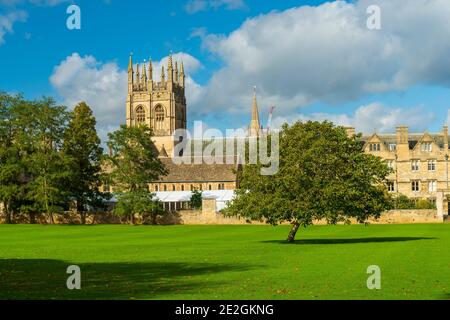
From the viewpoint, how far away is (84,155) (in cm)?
9044

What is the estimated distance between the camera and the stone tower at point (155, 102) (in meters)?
160

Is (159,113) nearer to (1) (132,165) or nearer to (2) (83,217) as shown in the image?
(2) (83,217)

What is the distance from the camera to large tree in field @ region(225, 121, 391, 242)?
4166cm

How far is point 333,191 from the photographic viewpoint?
135 ft

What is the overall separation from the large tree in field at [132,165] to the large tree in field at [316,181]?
41387mm

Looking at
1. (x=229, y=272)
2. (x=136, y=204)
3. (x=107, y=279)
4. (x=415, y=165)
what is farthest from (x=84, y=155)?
(x=107, y=279)

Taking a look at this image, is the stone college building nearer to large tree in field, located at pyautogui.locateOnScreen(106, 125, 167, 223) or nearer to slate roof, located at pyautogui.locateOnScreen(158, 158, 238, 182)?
slate roof, located at pyautogui.locateOnScreen(158, 158, 238, 182)

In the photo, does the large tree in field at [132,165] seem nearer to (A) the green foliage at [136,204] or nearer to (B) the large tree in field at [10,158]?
(A) the green foliage at [136,204]

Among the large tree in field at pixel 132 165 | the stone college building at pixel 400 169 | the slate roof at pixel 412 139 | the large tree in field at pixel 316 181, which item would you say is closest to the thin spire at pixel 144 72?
→ the stone college building at pixel 400 169

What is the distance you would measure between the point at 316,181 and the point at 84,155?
176 feet

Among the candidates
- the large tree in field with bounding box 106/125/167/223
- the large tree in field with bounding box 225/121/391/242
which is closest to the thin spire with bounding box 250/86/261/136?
the large tree in field with bounding box 106/125/167/223

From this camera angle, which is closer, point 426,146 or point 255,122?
point 426,146

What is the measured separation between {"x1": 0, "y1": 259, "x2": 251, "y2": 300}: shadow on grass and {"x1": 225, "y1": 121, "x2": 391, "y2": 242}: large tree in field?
14426 mm
